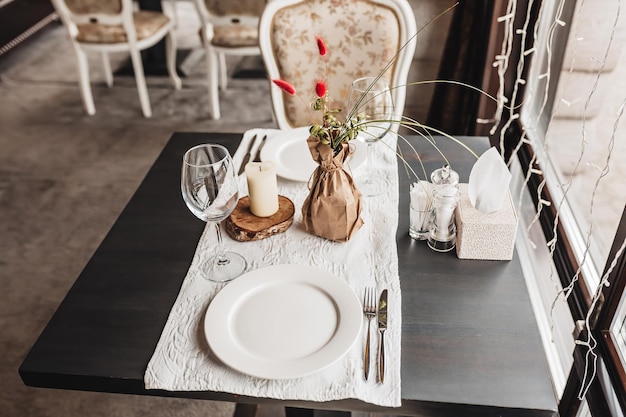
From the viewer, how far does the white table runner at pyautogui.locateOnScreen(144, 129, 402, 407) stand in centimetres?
89

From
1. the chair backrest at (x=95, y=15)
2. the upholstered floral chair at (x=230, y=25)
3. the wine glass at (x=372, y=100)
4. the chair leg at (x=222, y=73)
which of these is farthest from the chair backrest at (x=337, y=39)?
the chair leg at (x=222, y=73)

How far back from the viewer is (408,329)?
0.98m

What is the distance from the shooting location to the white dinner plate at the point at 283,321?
0.91 metres

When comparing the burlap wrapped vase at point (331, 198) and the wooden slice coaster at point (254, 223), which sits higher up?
the burlap wrapped vase at point (331, 198)

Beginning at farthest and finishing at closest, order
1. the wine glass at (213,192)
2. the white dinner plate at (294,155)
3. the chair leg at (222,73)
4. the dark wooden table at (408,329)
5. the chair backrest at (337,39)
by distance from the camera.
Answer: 1. the chair leg at (222,73)
2. the chair backrest at (337,39)
3. the white dinner plate at (294,155)
4. the wine glass at (213,192)
5. the dark wooden table at (408,329)

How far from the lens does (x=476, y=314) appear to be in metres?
1.01

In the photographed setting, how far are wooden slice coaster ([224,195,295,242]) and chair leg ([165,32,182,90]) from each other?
2467 mm

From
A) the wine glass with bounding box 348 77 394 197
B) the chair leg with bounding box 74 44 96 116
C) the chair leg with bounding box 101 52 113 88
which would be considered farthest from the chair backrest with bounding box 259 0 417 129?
the chair leg with bounding box 101 52 113 88

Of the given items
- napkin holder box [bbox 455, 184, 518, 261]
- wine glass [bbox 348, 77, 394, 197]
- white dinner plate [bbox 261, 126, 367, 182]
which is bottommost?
white dinner plate [bbox 261, 126, 367, 182]

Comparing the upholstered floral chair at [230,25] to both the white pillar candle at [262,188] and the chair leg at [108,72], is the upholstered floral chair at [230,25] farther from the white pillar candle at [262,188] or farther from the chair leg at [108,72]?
the white pillar candle at [262,188]

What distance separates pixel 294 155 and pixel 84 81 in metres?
2.23

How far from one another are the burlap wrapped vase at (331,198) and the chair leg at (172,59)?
8.43ft

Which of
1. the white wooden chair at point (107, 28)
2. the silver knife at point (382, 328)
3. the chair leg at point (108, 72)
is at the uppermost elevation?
the silver knife at point (382, 328)

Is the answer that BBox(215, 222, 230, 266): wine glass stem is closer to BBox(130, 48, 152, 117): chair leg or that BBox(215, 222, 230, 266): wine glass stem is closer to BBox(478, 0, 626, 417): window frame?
BBox(478, 0, 626, 417): window frame
